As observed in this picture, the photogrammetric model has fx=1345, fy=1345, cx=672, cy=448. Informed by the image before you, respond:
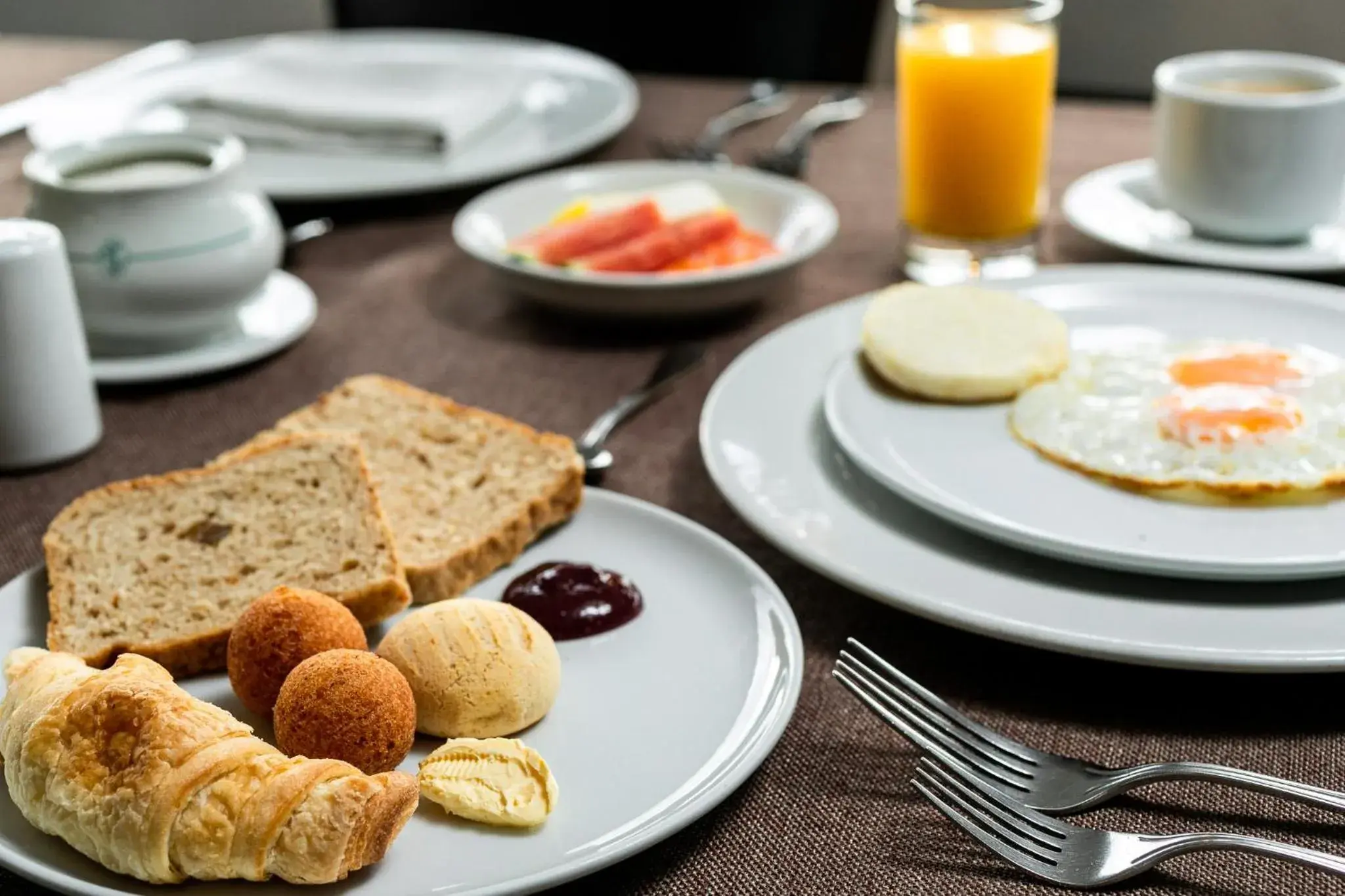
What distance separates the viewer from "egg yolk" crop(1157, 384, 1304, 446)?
1163 mm

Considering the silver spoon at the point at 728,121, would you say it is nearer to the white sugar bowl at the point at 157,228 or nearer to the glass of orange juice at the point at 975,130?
the glass of orange juice at the point at 975,130

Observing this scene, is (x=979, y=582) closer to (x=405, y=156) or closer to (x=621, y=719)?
(x=621, y=719)

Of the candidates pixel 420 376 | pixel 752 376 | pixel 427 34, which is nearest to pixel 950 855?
pixel 752 376

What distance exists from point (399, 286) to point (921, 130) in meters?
0.75

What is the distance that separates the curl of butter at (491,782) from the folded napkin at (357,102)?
59.0 inches

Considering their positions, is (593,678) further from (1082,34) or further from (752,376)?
(1082,34)

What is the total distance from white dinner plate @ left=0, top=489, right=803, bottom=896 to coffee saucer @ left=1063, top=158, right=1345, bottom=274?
0.97m

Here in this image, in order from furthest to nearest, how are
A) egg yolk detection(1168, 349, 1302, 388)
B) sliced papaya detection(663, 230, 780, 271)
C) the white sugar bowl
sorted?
sliced papaya detection(663, 230, 780, 271) → the white sugar bowl → egg yolk detection(1168, 349, 1302, 388)

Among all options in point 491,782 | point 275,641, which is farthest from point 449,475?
point 491,782

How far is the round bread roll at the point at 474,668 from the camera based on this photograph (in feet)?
2.98

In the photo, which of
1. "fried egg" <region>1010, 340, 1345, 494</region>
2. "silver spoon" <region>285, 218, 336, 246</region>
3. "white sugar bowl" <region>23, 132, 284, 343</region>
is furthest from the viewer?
"silver spoon" <region>285, 218, 336, 246</region>

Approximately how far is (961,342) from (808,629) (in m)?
0.41

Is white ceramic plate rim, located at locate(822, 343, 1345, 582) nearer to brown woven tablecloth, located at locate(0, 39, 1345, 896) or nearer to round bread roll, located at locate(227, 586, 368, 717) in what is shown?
brown woven tablecloth, located at locate(0, 39, 1345, 896)

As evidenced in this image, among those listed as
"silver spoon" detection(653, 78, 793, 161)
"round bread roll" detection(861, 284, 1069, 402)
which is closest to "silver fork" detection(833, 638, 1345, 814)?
"round bread roll" detection(861, 284, 1069, 402)
